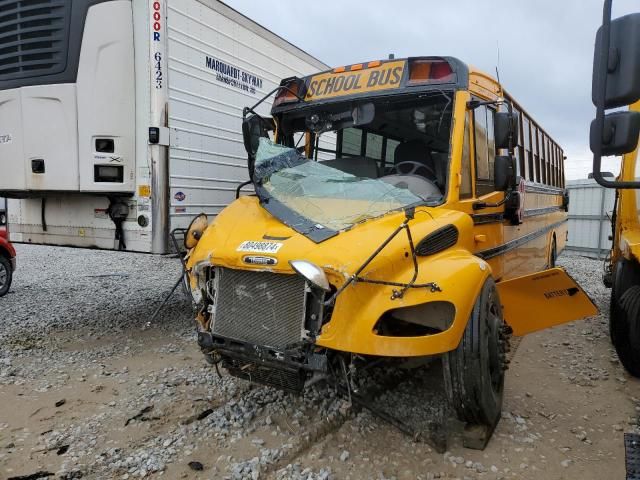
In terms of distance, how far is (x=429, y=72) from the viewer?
4090 millimetres

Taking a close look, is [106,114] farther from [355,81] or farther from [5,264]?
[5,264]

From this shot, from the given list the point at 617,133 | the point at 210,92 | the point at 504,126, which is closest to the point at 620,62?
the point at 617,133

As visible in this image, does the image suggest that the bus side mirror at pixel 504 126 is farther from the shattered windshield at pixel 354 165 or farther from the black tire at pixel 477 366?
the black tire at pixel 477 366

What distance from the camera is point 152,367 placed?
500 centimetres

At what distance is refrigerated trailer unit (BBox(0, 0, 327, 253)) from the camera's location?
5.12 m

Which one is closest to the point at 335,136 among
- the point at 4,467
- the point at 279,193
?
the point at 279,193

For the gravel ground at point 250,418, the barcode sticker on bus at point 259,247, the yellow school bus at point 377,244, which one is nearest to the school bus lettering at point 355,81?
the yellow school bus at point 377,244

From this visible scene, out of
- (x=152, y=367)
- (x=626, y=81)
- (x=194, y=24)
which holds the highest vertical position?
(x=194, y=24)

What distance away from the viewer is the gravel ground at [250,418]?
10.3 feet

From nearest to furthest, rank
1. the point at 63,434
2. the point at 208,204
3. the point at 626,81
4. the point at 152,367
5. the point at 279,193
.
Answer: the point at 626,81
the point at 63,434
the point at 279,193
the point at 152,367
the point at 208,204

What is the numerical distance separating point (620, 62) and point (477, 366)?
75.7 inches

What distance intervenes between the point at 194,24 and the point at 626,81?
4.91 m

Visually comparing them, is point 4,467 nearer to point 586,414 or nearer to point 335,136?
point 335,136

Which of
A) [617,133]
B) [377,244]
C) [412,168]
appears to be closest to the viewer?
[617,133]
